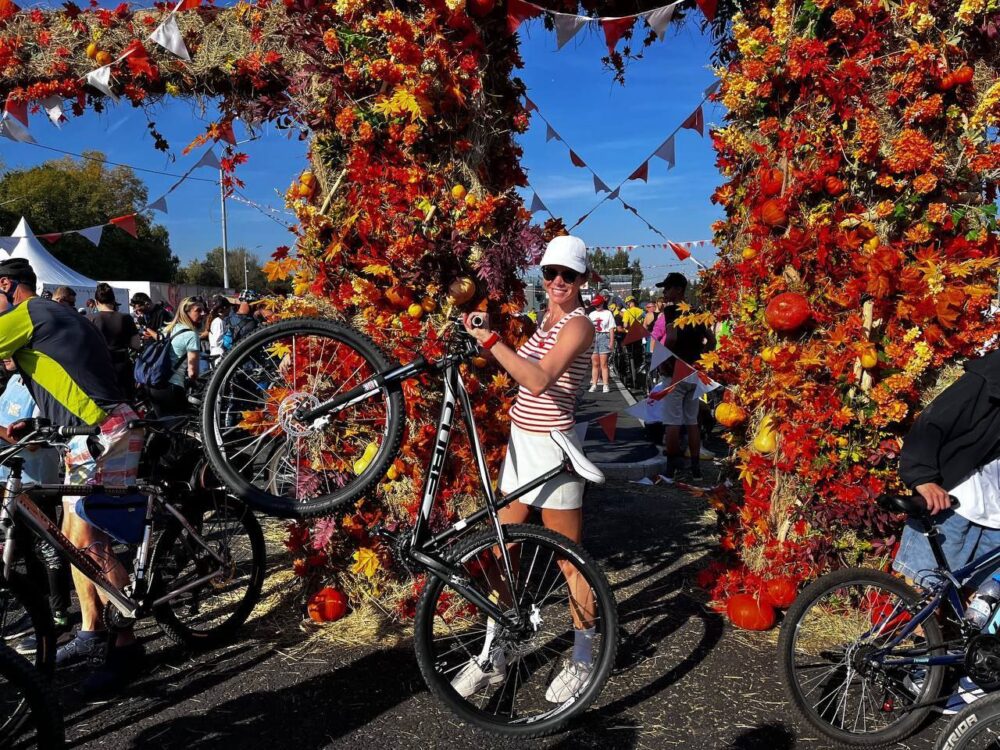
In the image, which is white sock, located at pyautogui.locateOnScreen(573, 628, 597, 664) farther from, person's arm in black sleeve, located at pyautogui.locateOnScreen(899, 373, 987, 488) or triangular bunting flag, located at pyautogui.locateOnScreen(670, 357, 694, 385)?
triangular bunting flag, located at pyautogui.locateOnScreen(670, 357, 694, 385)

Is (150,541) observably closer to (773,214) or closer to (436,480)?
(436,480)

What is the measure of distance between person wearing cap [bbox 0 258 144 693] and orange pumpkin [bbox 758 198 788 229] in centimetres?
383

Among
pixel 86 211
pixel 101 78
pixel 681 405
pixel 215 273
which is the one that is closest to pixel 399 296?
pixel 101 78

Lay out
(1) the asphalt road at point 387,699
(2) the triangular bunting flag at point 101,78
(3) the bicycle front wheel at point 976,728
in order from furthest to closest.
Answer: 1. (2) the triangular bunting flag at point 101,78
2. (1) the asphalt road at point 387,699
3. (3) the bicycle front wheel at point 976,728

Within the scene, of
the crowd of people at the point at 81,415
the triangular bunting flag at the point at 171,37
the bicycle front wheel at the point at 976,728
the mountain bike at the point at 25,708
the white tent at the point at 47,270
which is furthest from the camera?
the white tent at the point at 47,270

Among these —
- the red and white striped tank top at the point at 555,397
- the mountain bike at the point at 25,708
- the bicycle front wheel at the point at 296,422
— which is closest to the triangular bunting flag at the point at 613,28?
the red and white striped tank top at the point at 555,397

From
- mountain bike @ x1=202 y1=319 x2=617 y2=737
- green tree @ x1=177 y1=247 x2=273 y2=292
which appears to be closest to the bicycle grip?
mountain bike @ x1=202 y1=319 x2=617 y2=737

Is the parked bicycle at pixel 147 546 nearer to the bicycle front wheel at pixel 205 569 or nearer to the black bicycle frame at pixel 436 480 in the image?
the bicycle front wheel at pixel 205 569

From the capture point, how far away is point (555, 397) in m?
3.30

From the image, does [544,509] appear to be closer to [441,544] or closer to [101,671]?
[441,544]

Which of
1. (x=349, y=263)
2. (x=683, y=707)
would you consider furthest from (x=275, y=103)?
(x=683, y=707)

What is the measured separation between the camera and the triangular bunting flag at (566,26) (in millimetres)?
4699

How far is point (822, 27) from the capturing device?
4137 mm

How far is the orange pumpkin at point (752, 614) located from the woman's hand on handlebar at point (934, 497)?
55.2 inches
